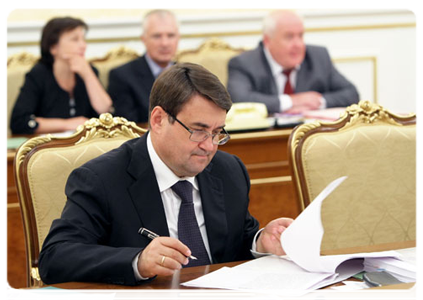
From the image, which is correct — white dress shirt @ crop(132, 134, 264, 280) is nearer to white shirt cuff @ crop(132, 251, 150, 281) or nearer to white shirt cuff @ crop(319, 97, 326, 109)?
white shirt cuff @ crop(132, 251, 150, 281)

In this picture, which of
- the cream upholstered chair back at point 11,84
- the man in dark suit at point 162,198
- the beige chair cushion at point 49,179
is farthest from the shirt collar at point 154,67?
the man in dark suit at point 162,198

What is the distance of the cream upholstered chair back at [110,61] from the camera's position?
16.1ft

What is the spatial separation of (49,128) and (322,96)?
172cm

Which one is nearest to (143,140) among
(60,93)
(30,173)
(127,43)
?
(30,173)

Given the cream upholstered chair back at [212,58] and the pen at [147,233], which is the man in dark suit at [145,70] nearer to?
the cream upholstered chair back at [212,58]

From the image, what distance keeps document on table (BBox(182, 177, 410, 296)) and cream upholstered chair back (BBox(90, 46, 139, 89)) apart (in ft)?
10.6

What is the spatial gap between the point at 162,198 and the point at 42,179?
16.6 inches

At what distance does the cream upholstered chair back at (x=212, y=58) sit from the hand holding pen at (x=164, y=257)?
3.47 metres

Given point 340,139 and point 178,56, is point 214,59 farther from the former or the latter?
point 340,139

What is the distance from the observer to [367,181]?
2465 mm

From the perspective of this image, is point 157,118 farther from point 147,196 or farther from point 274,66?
point 274,66

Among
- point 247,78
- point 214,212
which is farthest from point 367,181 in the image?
point 247,78

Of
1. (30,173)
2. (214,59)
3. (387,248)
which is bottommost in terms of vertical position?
(387,248)

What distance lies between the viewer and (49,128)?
13.5ft
